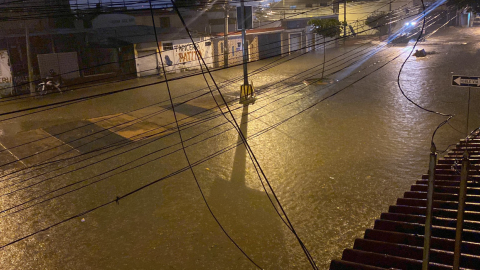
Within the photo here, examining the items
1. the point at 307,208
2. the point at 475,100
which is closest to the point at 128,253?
the point at 307,208

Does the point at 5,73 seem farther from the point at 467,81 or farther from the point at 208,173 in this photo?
the point at 467,81

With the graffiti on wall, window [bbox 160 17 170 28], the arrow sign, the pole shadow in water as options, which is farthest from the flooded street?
window [bbox 160 17 170 28]

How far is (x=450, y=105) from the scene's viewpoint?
1566cm

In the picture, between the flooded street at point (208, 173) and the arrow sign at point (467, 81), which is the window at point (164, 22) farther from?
the arrow sign at point (467, 81)

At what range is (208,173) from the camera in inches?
417

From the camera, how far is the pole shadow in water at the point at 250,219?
23.3 feet

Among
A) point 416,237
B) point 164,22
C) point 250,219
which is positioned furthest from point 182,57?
point 416,237

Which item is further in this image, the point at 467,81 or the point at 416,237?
the point at 467,81

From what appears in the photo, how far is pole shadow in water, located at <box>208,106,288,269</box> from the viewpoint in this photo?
279 inches

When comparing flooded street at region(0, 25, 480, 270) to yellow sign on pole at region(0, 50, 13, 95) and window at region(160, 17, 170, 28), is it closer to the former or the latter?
yellow sign on pole at region(0, 50, 13, 95)

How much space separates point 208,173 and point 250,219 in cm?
269

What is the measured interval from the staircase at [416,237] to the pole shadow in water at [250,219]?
2256 millimetres

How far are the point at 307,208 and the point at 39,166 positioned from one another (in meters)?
7.88

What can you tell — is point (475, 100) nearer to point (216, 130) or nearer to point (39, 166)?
point (216, 130)
